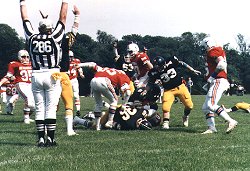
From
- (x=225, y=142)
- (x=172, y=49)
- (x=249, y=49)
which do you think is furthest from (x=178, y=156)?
(x=249, y=49)

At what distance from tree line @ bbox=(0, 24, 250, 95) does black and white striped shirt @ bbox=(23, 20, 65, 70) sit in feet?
218

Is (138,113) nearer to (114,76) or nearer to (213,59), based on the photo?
(114,76)

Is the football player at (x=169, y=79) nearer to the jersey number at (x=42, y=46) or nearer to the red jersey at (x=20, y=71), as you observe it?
the jersey number at (x=42, y=46)

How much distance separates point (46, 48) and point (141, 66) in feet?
16.8

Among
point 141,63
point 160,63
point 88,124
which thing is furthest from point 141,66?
point 88,124

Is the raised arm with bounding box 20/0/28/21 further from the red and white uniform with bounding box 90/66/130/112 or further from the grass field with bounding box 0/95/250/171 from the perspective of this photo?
the red and white uniform with bounding box 90/66/130/112

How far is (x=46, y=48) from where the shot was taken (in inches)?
336

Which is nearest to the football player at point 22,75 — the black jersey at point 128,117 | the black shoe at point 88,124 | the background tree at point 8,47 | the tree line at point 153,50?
the black shoe at point 88,124

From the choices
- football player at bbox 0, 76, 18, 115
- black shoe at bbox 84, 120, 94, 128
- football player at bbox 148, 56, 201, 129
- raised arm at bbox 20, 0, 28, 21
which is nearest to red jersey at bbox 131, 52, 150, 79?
football player at bbox 148, 56, 201, 129

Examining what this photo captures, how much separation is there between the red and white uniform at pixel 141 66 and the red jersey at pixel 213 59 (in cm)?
252

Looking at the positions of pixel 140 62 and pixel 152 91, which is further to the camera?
pixel 140 62

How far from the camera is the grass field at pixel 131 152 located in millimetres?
6417

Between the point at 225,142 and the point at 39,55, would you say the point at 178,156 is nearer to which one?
the point at 225,142

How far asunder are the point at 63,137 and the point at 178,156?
3.73m
